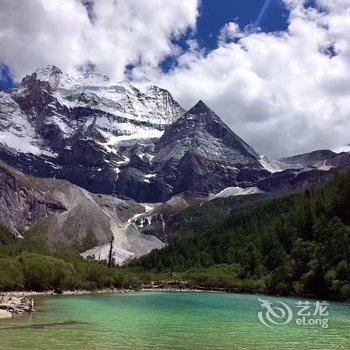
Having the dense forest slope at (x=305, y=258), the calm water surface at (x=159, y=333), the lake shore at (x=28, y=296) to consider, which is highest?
the dense forest slope at (x=305, y=258)

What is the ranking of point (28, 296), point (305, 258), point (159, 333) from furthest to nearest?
point (305, 258), point (28, 296), point (159, 333)

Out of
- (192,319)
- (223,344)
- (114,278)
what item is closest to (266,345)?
(223,344)

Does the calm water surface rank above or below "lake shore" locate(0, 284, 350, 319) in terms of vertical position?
below

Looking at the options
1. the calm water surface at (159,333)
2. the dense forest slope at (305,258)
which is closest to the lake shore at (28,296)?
the calm water surface at (159,333)

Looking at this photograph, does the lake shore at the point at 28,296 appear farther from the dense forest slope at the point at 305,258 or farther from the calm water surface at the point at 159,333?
the dense forest slope at the point at 305,258

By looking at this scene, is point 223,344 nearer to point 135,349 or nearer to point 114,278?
point 135,349

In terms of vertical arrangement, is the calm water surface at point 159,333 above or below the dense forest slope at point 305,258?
below

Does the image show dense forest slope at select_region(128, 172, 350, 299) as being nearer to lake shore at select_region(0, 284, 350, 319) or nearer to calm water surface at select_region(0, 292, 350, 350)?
lake shore at select_region(0, 284, 350, 319)

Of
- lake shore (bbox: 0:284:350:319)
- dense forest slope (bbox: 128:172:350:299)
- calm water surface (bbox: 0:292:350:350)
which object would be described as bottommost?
calm water surface (bbox: 0:292:350:350)

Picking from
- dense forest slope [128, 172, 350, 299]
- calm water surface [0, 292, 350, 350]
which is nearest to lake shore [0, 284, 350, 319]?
calm water surface [0, 292, 350, 350]

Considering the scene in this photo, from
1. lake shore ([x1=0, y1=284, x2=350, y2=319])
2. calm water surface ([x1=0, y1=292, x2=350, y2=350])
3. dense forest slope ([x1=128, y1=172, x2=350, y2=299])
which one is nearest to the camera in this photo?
calm water surface ([x1=0, y1=292, x2=350, y2=350])

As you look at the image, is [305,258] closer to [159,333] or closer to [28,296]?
[28,296]

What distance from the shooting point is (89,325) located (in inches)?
1805

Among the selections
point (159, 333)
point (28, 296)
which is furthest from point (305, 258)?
point (159, 333)
